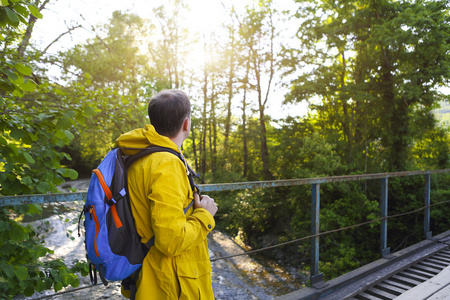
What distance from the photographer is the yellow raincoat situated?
3.73 ft

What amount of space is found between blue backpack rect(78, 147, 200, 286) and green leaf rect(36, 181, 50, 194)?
1589 millimetres

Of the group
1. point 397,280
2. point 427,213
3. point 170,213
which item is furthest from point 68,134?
point 427,213

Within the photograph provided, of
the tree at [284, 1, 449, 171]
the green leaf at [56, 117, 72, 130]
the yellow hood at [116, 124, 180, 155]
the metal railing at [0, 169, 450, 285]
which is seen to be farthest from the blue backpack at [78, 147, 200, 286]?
the tree at [284, 1, 449, 171]

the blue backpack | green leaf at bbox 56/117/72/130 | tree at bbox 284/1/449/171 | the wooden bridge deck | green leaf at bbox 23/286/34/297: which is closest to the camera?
the blue backpack

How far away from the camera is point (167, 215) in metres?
1.13

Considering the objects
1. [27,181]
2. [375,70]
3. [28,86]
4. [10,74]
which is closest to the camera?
[10,74]

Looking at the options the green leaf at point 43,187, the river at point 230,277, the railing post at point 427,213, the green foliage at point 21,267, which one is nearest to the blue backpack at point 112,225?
the green foliage at point 21,267

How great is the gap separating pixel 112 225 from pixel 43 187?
5.59 ft

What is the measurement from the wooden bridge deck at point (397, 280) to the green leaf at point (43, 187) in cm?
207

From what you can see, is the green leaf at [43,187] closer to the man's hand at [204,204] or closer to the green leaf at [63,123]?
the green leaf at [63,123]

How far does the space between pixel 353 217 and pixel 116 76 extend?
9.51 meters

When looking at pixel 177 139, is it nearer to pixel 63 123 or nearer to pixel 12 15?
pixel 63 123

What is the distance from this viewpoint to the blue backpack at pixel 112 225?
1.10 m

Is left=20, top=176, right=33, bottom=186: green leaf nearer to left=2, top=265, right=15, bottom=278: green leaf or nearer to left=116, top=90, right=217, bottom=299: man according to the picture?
left=2, top=265, right=15, bottom=278: green leaf
